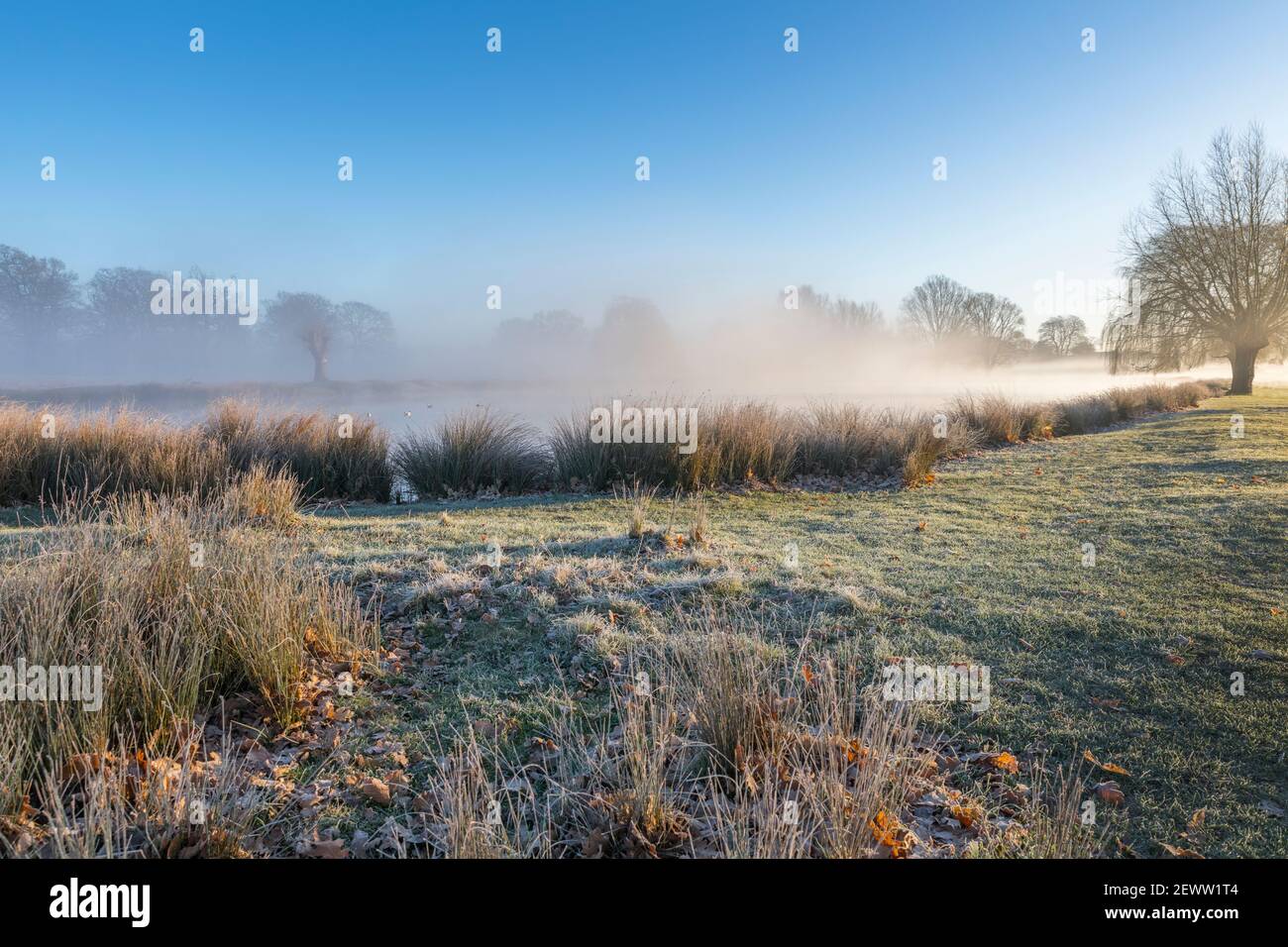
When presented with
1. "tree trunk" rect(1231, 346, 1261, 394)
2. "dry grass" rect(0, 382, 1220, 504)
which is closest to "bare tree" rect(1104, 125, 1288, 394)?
"tree trunk" rect(1231, 346, 1261, 394)

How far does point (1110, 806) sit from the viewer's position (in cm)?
305

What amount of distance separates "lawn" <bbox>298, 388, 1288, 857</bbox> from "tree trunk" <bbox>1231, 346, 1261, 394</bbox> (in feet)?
83.5

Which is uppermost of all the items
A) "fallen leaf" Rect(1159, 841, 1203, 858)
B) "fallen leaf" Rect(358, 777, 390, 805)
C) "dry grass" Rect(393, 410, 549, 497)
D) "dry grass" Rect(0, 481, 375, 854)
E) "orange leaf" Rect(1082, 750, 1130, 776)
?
"dry grass" Rect(393, 410, 549, 497)

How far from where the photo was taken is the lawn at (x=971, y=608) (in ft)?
11.5

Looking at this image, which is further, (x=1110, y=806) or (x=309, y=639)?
(x=309, y=639)

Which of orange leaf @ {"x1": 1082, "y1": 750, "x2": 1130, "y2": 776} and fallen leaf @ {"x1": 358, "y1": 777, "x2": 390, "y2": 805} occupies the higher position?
fallen leaf @ {"x1": 358, "y1": 777, "x2": 390, "y2": 805}

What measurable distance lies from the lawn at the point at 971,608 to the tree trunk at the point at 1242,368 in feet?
83.5

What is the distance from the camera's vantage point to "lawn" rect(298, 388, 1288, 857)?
3.50 metres

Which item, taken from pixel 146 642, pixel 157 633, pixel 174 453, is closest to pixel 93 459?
pixel 174 453

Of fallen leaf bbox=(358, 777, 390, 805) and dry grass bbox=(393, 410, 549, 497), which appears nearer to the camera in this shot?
fallen leaf bbox=(358, 777, 390, 805)

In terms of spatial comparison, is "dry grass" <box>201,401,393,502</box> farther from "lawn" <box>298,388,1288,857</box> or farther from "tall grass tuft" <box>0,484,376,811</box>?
"tall grass tuft" <box>0,484,376,811</box>

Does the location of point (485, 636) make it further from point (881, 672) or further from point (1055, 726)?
point (1055, 726)
